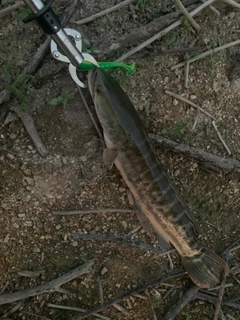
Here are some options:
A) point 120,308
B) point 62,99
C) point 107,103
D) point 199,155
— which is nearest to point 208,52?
point 199,155

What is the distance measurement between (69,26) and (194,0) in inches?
37.1

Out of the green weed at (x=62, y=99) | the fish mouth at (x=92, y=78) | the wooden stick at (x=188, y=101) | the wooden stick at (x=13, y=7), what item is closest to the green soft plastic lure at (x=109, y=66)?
the fish mouth at (x=92, y=78)

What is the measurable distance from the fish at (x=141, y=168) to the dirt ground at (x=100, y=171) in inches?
7.3

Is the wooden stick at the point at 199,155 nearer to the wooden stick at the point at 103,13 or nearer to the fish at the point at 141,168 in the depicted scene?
the fish at the point at 141,168

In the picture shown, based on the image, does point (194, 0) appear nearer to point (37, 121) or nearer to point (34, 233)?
point (37, 121)

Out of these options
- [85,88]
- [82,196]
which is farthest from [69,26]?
[82,196]

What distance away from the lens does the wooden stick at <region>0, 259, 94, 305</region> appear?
3219 mm

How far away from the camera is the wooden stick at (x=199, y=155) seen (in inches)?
132

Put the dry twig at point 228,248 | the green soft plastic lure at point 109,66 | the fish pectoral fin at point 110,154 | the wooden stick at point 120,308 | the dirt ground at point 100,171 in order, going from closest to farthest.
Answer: the green soft plastic lure at point 109,66 < the fish pectoral fin at point 110,154 < the dirt ground at point 100,171 < the wooden stick at point 120,308 < the dry twig at point 228,248

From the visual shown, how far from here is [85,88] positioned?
3281mm

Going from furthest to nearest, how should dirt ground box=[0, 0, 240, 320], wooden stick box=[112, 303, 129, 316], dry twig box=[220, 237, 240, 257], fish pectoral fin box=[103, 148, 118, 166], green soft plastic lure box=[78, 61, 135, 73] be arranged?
dry twig box=[220, 237, 240, 257] < wooden stick box=[112, 303, 129, 316] < dirt ground box=[0, 0, 240, 320] < fish pectoral fin box=[103, 148, 118, 166] < green soft plastic lure box=[78, 61, 135, 73]

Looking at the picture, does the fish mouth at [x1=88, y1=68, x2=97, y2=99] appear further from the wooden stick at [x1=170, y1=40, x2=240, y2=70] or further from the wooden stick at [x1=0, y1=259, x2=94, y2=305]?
the wooden stick at [x1=0, y1=259, x2=94, y2=305]

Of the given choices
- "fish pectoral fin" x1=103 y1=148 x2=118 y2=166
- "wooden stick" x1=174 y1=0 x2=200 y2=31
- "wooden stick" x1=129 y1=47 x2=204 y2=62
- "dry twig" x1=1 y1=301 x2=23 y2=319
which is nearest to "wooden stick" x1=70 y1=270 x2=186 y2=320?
"dry twig" x1=1 y1=301 x2=23 y2=319

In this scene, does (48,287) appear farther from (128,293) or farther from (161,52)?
(161,52)
